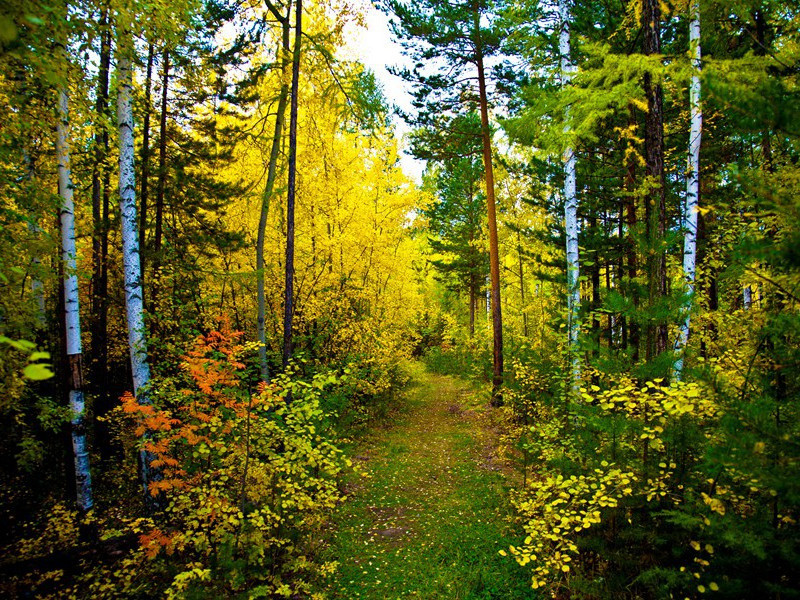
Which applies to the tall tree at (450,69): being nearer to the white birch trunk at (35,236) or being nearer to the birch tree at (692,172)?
the birch tree at (692,172)

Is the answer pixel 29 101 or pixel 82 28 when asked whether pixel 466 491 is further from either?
pixel 29 101

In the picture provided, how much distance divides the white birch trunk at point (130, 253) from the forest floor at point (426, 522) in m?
3.52

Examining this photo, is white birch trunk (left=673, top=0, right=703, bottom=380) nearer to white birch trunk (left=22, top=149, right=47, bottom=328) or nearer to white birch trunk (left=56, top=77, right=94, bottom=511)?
white birch trunk (left=22, top=149, right=47, bottom=328)

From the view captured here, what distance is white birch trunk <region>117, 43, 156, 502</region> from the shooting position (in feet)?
19.4

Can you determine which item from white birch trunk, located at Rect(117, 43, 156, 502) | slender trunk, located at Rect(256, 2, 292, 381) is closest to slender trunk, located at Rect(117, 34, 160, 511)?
white birch trunk, located at Rect(117, 43, 156, 502)

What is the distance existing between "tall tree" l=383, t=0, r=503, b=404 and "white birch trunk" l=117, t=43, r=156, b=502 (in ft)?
23.0

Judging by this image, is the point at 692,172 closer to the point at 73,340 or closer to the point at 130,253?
the point at 130,253

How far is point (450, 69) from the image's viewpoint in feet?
36.8

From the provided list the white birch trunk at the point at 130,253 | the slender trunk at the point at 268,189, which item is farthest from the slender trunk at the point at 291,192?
the white birch trunk at the point at 130,253

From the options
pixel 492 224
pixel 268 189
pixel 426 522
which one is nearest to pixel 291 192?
pixel 268 189

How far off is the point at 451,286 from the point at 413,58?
47.4 feet

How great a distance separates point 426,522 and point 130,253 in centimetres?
669

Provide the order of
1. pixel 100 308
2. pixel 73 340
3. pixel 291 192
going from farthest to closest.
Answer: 1. pixel 100 308
2. pixel 291 192
3. pixel 73 340

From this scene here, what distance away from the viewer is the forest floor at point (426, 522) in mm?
4812
